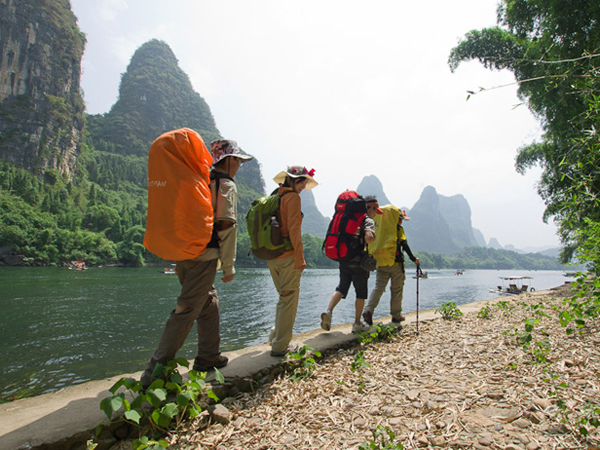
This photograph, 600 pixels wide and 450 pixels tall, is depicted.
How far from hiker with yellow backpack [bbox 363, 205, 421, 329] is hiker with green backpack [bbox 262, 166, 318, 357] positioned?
6.90 ft

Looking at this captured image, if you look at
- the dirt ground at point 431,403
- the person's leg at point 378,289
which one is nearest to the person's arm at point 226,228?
the dirt ground at point 431,403

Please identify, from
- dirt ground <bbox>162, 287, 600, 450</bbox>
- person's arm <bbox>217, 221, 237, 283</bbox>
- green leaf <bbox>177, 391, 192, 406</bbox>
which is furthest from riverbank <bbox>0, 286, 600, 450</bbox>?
person's arm <bbox>217, 221, 237, 283</bbox>

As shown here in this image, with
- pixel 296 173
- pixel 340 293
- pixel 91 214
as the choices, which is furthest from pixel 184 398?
pixel 91 214

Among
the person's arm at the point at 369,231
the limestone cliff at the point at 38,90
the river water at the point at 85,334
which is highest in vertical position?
the limestone cliff at the point at 38,90

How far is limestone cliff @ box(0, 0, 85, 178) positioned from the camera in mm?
87625

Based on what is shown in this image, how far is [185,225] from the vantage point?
2.40 meters

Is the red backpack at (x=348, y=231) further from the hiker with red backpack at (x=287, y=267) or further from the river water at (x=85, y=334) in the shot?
the river water at (x=85, y=334)

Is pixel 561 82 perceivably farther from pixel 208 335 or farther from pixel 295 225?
pixel 208 335

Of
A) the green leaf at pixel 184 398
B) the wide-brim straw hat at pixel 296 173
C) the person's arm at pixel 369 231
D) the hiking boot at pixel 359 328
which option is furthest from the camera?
the hiking boot at pixel 359 328

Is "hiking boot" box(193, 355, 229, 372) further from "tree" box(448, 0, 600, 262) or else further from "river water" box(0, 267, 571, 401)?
"river water" box(0, 267, 571, 401)

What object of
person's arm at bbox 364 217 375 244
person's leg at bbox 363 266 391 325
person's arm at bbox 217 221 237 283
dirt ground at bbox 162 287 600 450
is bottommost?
dirt ground at bbox 162 287 600 450

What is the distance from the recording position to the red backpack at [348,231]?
4.33m

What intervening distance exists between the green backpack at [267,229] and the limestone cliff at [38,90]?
11058 cm

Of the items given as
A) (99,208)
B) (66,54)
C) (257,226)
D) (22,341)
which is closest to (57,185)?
(99,208)
